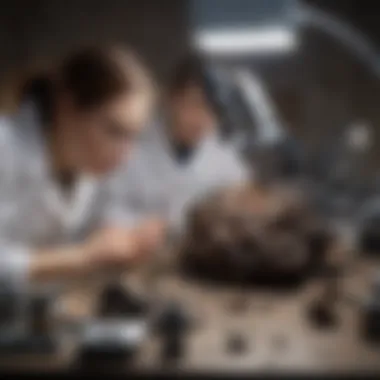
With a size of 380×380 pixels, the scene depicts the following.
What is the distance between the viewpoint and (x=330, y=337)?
132 centimetres

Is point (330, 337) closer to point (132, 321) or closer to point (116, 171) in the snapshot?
point (132, 321)

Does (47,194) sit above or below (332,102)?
below

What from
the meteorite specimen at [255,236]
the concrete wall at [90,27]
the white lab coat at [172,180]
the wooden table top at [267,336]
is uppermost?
the concrete wall at [90,27]

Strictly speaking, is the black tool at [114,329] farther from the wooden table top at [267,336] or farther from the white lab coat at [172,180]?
the white lab coat at [172,180]

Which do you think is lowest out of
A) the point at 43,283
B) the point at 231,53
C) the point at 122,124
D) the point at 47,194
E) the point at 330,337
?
the point at 330,337

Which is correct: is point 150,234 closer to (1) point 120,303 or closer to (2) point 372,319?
(1) point 120,303

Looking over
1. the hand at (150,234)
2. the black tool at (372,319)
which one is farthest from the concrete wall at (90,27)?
the black tool at (372,319)

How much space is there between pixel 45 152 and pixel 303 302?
1.64 feet

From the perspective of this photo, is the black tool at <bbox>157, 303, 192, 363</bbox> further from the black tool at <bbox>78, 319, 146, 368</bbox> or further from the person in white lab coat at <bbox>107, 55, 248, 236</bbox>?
the person in white lab coat at <bbox>107, 55, 248, 236</bbox>

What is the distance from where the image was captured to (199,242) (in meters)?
1.34

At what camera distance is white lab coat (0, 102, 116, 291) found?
1.36 meters

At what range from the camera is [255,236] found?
52.7 inches

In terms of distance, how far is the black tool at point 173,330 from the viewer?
1327mm

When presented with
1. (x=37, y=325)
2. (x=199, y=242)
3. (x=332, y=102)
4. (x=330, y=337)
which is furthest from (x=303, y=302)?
(x=37, y=325)
